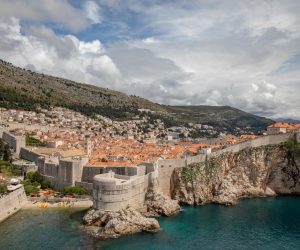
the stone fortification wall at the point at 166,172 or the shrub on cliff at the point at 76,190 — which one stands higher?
the stone fortification wall at the point at 166,172

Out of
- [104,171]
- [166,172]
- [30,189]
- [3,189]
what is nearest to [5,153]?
[30,189]

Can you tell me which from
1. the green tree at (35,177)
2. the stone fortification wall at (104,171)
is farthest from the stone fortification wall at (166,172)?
the green tree at (35,177)

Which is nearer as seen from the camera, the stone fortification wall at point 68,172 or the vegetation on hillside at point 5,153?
the stone fortification wall at point 68,172

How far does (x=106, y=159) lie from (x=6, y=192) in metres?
13.2

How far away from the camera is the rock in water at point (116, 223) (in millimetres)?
31875

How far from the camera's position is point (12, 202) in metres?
36.3

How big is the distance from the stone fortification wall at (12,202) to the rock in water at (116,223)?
674 cm

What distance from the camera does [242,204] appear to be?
44.7 metres

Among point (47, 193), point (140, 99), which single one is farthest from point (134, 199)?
point (140, 99)

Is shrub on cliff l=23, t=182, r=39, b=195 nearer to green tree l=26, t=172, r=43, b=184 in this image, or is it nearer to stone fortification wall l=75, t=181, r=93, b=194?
green tree l=26, t=172, r=43, b=184

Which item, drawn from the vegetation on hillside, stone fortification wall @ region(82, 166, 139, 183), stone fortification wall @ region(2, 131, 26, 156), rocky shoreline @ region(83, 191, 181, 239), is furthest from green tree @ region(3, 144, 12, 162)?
rocky shoreline @ region(83, 191, 181, 239)

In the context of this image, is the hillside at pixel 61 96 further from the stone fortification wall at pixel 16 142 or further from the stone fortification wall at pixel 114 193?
the stone fortification wall at pixel 114 193

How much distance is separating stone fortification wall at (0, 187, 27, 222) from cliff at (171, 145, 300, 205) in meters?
15.4

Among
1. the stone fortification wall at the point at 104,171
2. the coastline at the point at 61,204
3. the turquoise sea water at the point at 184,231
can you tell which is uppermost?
the stone fortification wall at the point at 104,171
